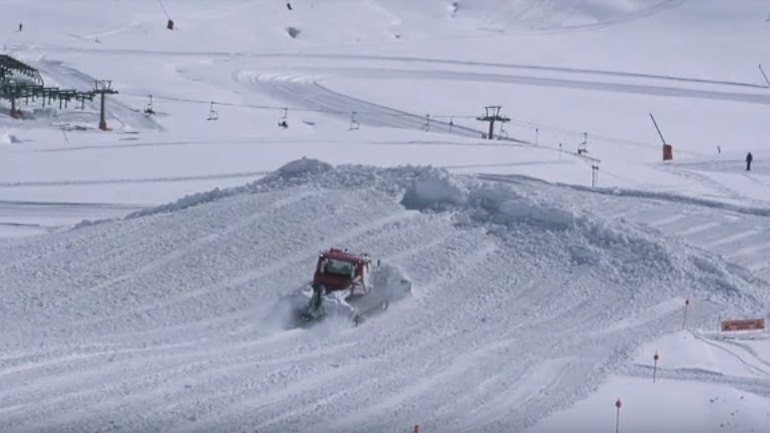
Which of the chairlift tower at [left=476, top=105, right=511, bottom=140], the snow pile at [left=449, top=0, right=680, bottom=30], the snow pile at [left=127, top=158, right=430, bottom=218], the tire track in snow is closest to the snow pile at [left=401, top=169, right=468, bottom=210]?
the snow pile at [left=127, top=158, right=430, bottom=218]

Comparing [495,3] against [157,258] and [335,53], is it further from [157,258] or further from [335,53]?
[157,258]

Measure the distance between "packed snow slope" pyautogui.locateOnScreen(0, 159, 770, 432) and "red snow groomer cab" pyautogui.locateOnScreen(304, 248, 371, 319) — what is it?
1.18 ft

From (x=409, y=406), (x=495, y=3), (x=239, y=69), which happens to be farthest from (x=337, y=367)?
(x=495, y=3)

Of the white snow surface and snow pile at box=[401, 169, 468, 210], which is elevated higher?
snow pile at box=[401, 169, 468, 210]

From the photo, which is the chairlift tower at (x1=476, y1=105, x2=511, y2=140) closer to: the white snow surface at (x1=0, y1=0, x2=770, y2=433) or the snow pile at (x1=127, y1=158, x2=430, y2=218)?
the white snow surface at (x1=0, y1=0, x2=770, y2=433)

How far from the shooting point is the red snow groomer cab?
10.8 metres

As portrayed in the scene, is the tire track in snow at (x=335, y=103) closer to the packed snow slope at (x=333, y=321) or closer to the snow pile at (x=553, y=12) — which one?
the packed snow slope at (x=333, y=321)

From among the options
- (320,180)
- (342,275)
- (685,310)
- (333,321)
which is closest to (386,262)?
(342,275)

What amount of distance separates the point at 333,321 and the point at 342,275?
1.92 ft

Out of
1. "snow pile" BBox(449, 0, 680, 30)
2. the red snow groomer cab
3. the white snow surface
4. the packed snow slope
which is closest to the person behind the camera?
the packed snow slope

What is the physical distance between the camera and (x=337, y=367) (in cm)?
945

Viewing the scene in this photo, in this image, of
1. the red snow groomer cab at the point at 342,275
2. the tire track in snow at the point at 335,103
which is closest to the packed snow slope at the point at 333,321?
the red snow groomer cab at the point at 342,275

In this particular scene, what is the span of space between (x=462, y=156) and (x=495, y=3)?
36387mm

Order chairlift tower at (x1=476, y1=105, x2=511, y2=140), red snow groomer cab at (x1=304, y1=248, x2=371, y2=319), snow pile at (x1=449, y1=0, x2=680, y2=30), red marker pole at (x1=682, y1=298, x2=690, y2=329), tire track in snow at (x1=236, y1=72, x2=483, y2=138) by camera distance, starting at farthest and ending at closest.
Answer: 1. snow pile at (x1=449, y1=0, x2=680, y2=30)
2. tire track in snow at (x1=236, y1=72, x2=483, y2=138)
3. chairlift tower at (x1=476, y1=105, x2=511, y2=140)
4. red marker pole at (x1=682, y1=298, x2=690, y2=329)
5. red snow groomer cab at (x1=304, y1=248, x2=371, y2=319)
